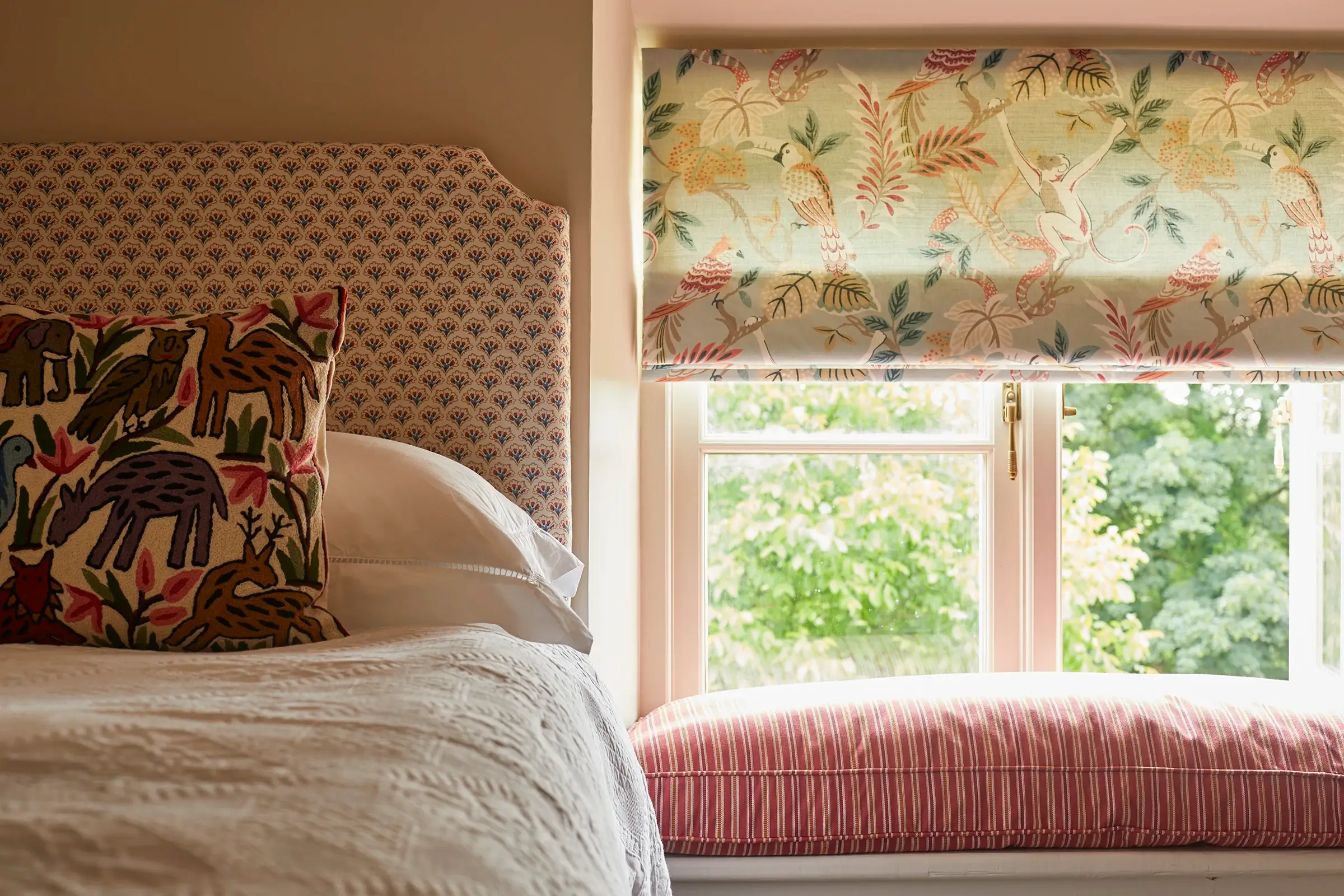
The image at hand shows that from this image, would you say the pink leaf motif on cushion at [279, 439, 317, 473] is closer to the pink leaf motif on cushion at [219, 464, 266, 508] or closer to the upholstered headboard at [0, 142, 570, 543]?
the pink leaf motif on cushion at [219, 464, 266, 508]

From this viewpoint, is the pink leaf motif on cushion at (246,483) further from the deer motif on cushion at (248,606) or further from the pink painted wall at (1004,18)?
the pink painted wall at (1004,18)

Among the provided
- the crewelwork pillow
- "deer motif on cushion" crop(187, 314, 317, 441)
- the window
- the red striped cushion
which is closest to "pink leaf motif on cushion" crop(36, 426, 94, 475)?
the crewelwork pillow

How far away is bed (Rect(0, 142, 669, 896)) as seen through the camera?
410mm

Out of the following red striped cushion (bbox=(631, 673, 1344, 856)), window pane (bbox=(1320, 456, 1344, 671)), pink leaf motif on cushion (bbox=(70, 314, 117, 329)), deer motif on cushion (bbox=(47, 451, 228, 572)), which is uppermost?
pink leaf motif on cushion (bbox=(70, 314, 117, 329))

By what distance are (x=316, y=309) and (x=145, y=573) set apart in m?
0.31

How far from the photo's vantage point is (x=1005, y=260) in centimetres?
198

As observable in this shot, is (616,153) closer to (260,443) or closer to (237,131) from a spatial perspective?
(237,131)

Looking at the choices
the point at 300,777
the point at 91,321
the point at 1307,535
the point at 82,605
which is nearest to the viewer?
the point at 300,777

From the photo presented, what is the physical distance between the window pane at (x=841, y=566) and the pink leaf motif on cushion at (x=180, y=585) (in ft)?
4.53

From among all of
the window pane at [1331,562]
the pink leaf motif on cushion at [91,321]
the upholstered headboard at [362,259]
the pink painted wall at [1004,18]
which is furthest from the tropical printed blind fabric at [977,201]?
the pink leaf motif on cushion at [91,321]

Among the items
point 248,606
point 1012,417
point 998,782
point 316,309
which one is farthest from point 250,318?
point 1012,417

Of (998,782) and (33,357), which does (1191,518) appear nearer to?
(998,782)

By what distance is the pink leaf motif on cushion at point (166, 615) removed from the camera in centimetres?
87

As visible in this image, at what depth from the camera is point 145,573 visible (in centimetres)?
87
